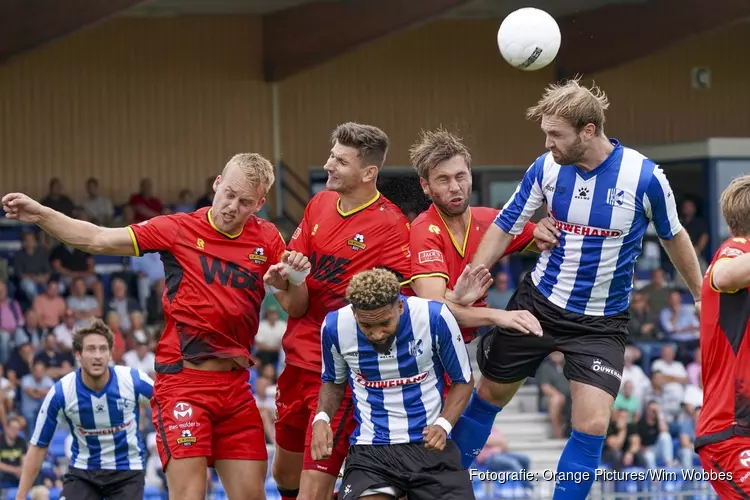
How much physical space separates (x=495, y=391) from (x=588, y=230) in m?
1.15

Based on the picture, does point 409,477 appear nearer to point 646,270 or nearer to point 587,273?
point 587,273

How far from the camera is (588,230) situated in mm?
6766

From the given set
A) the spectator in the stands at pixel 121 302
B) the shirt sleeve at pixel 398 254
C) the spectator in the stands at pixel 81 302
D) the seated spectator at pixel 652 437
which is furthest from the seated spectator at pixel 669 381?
the shirt sleeve at pixel 398 254

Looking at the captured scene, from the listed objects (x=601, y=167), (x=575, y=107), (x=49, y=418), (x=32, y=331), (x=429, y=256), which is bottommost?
(x=49, y=418)

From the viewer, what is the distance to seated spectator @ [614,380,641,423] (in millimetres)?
16234

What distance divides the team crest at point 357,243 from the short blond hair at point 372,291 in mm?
752

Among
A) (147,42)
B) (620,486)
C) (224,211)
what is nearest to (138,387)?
(224,211)

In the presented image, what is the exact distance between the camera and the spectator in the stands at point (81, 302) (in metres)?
16.2

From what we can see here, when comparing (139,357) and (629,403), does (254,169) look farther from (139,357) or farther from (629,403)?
(629,403)

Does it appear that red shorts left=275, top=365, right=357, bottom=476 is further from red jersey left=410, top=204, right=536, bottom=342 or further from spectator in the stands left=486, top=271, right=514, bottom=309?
spectator in the stands left=486, top=271, right=514, bottom=309

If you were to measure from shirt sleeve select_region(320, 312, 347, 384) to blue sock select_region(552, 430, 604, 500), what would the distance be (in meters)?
1.29

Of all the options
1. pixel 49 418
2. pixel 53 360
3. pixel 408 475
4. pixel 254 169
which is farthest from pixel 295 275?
pixel 53 360

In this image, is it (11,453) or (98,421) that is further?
(11,453)

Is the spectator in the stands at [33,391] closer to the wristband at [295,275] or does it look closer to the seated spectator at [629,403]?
the seated spectator at [629,403]
